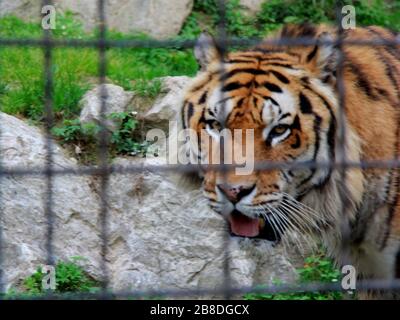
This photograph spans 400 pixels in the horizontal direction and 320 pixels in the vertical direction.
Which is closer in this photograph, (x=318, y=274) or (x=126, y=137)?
(x=318, y=274)

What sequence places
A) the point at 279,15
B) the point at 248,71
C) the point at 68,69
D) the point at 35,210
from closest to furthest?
the point at 248,71 → the point at 35,210 → the point at 68,69 → the point at 279,15

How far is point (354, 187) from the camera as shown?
3166 millimetres

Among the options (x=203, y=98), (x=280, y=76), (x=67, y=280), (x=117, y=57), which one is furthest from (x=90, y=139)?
(x=280, y=76)

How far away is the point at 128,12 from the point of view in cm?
602

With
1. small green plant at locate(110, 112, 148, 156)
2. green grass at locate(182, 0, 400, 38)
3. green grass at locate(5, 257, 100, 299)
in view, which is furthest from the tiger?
green grass at locate(182, 0, 400, 38)

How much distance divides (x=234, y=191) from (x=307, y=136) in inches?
14.0

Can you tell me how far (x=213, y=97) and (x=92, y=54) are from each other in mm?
2242

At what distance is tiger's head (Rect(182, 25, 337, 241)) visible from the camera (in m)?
3.01

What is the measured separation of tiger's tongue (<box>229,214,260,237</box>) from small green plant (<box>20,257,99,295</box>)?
3.63ft

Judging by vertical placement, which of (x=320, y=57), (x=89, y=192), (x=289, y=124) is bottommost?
(x=89, y=192)

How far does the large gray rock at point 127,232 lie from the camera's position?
4.21 metres

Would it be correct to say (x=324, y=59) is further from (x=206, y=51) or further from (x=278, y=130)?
(x=206, y=51)
